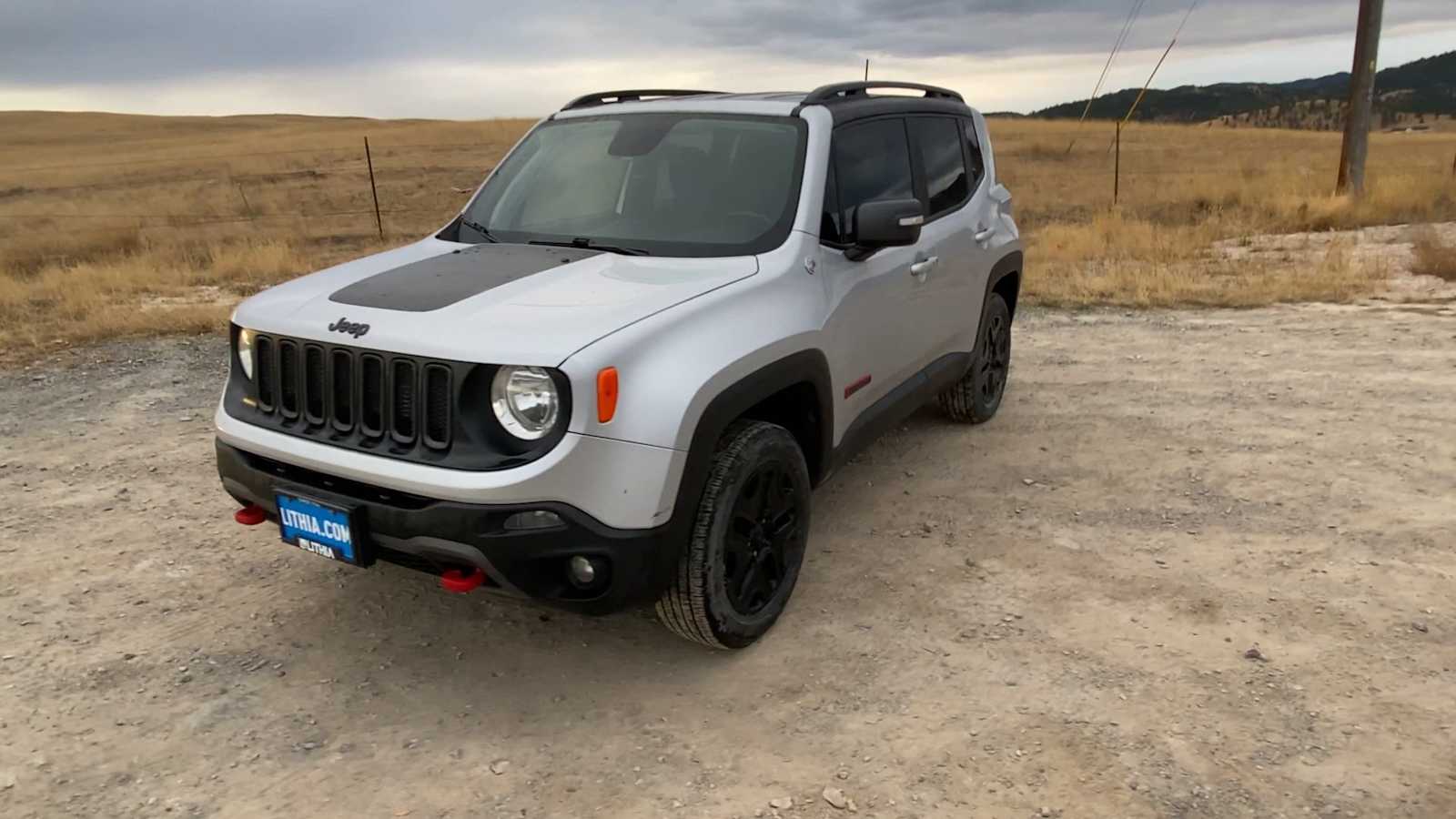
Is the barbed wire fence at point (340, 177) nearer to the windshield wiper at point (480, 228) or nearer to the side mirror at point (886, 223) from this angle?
the windshield wiper at point (480, 228)

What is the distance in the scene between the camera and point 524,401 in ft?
9.16

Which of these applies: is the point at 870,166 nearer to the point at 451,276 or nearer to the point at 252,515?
the point at 451,276

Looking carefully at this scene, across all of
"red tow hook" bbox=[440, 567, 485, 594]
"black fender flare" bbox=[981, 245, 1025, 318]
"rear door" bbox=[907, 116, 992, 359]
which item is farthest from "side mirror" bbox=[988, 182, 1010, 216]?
"red tow hook" bbox=[440, 567, 485, 594]

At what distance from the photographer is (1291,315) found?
8.46 m

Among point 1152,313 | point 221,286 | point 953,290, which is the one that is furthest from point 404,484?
point 221,286

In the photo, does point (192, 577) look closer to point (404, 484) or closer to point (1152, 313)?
point (404, 484)

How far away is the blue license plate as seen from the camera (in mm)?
2949

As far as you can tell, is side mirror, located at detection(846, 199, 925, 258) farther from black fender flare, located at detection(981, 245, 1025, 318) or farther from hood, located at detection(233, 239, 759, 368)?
black fender flare, located at detection(981, 245, 1025, 318)

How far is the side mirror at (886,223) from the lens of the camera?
3.64m

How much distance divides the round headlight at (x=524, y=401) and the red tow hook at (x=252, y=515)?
103 cm

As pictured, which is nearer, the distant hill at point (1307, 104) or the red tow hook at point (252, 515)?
the red tow hook at point (252, 515)

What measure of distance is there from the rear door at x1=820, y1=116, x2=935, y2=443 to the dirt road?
2.47ft

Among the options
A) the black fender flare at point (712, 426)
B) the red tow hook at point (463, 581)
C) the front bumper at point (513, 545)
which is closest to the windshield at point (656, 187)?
the black fender flare at point (712, 426)

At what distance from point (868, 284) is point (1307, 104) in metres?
113
